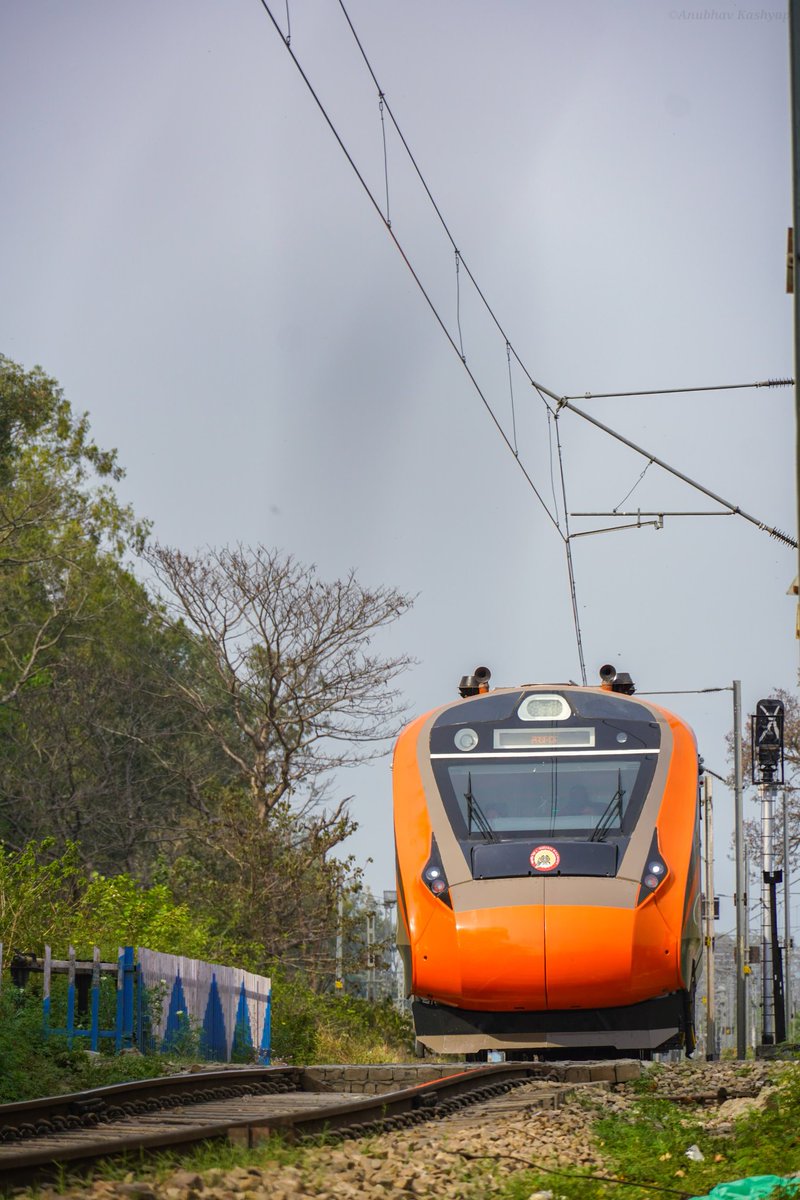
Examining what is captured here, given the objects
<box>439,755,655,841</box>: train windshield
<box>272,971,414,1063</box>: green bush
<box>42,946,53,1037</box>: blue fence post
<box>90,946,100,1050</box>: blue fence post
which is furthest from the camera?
<box>272,971,414,1063</box>: green bush

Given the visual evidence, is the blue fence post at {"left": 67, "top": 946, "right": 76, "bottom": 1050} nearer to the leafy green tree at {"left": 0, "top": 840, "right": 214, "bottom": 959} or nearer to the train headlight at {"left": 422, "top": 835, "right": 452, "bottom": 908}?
the leafy green tree at {"left": 0, "top": 840, "right": 214, "bottom": 959}

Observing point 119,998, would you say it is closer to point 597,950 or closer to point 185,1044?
point 185,1044

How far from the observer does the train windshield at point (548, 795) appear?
12445mm

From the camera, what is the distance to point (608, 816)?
41.0ft

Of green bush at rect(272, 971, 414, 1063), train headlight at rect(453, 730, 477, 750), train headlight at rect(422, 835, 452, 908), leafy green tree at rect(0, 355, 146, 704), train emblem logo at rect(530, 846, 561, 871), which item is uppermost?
leafy green tree at rect(0, 355, 146, 704)

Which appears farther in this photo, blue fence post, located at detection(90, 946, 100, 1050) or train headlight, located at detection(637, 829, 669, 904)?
blue fence post, located at detection(90, 946, 100, 1050)

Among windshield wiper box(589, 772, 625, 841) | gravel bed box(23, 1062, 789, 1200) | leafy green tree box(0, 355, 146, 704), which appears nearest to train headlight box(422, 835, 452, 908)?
windshield wiper box(589, 772, 625, 841)

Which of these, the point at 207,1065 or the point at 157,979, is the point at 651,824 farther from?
the point at 157,979

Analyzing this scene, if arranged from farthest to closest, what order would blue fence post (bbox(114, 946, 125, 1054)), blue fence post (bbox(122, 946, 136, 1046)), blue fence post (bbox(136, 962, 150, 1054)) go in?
blue fence post (bbox(136, 962, 150, 1054)) < blue fence post (bbox(122, 946, 136, 1046)) < blue fence post (bbox(114, 946, 125, 1054))

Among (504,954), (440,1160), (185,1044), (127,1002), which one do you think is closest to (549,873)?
(504,954)

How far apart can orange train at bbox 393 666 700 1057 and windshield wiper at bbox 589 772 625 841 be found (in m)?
0.01

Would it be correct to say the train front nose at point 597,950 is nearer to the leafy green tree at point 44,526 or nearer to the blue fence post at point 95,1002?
the blue fence post at point 95,1002

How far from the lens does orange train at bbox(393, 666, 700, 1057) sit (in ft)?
38.4

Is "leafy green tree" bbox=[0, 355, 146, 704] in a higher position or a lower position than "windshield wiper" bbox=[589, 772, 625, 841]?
higher
